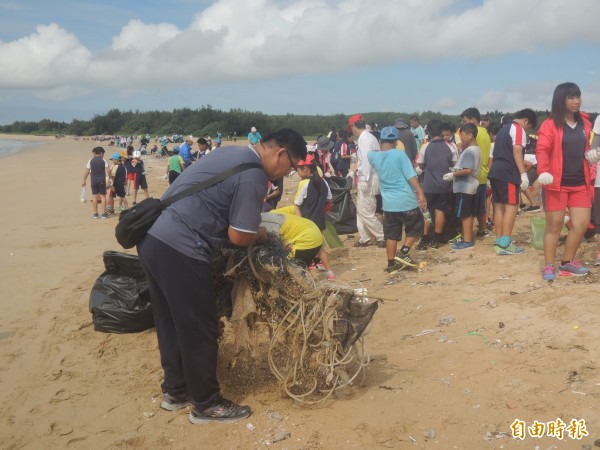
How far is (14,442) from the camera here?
12.3 feet

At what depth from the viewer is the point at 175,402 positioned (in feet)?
13.1

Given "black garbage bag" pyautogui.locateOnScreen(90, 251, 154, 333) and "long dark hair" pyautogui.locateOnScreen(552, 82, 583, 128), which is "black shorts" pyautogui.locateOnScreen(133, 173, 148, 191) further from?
"long dark hair" pyautogui.locateOnScreen(552, 82, 583, 128)

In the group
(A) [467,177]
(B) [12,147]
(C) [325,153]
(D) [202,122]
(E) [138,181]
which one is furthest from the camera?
(D) [202,122]

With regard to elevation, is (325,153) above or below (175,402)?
above

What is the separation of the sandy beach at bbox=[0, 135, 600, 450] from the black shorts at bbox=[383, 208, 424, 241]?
0.53 meters

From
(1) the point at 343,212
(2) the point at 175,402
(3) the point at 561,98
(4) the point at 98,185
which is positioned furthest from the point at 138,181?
(3) the point at 561,98

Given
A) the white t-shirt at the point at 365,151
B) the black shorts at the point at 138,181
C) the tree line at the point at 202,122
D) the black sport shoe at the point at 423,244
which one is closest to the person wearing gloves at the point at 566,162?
the black sport shoe at the point at 423,244

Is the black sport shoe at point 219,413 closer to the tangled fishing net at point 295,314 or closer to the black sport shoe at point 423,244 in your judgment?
the tangled fishing net at point 295,314

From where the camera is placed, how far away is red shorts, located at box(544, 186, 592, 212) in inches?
213

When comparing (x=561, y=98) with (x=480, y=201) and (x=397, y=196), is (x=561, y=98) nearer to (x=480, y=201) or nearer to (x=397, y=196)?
(x=397, y=196)

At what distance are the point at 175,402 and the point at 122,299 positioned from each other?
1.86 m

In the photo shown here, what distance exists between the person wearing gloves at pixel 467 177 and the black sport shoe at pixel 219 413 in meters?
4.92

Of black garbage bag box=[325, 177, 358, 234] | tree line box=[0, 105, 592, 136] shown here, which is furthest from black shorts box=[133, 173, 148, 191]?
tree line box=[0, 105, 592, 136]

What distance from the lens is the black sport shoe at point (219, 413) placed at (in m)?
3.71
